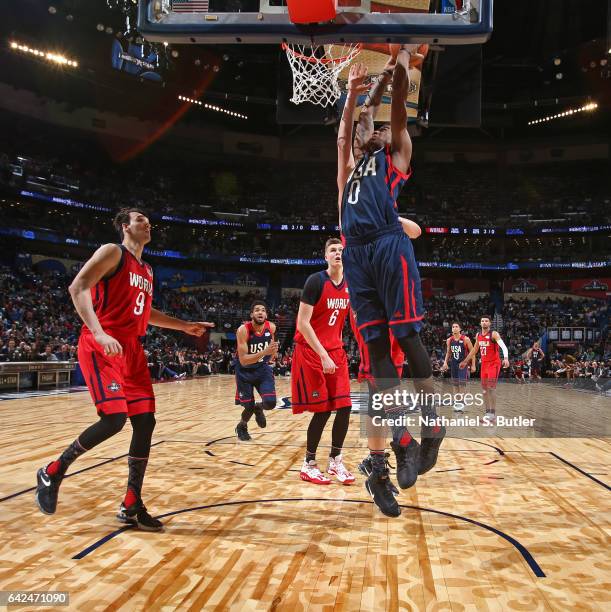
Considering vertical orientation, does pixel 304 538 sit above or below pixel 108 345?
below

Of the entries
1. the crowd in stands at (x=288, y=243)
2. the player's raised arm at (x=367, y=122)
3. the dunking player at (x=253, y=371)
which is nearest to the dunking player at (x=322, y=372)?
the player's raised arm at (x=367, y=122)

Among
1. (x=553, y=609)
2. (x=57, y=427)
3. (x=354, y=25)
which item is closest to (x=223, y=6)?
(x=354, y=25)

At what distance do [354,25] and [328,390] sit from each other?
3.39m

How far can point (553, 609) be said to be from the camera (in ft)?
8.66

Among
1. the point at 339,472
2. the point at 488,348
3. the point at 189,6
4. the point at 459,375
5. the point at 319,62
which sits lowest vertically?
the point at 339,472

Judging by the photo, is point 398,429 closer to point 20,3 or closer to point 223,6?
point 223,6

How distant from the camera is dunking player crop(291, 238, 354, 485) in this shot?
5.64 metres

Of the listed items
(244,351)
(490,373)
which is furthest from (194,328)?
(490,373)

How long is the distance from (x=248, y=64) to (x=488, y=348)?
2570 cm

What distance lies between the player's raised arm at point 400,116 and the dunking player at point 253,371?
485 cm

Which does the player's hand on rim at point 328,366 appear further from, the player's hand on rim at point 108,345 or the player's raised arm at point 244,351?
the player's raised arm at point 244,351

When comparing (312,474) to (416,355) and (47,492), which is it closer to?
(47,492)

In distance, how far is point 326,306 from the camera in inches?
229

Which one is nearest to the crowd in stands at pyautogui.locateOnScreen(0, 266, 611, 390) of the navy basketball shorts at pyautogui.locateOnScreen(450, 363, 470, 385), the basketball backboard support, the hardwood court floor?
the navy basketball shorts at pyautogui.locateOnScreen(450, 363, 470, 385)
